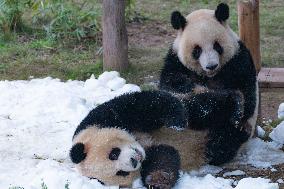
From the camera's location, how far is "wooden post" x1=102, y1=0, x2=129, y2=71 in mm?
7137

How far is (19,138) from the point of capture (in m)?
5.13

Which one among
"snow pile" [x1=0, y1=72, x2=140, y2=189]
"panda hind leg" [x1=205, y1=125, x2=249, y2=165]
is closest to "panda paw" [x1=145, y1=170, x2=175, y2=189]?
"snow pile" [x1=0, y1=72, x2=140, y2=189]

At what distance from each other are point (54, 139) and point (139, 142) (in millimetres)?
1106

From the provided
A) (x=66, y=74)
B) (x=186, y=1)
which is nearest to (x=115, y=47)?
(x=66, y=74)

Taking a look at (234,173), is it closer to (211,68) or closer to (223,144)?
(223,144)

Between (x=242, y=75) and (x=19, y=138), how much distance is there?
6.26 ft

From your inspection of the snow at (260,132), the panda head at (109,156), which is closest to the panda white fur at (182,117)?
the panda head at (109,156)

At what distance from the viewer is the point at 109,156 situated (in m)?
3.99

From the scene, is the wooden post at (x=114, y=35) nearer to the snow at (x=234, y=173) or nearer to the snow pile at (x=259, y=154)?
the snow pile at (x=259, y=154)

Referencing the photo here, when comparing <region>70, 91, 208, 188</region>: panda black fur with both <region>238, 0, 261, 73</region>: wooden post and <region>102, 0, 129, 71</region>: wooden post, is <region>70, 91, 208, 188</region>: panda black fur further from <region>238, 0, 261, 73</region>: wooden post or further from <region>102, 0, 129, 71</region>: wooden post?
<region>102, 0, 129, 71</region>: wooden post

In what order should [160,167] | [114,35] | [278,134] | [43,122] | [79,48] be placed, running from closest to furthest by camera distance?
[160,167], [278,134], [43,122], [114,35], [79,48]

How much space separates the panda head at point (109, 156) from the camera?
13.0 feet

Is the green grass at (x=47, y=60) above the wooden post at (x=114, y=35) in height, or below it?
below

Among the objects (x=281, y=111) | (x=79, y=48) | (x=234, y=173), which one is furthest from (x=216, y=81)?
(x=79, y=48)
